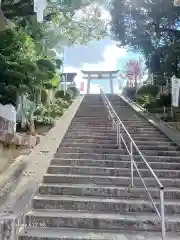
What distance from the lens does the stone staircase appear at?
4.85 m

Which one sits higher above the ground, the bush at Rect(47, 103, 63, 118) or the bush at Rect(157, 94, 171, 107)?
the bush at Rect(157, 94, 171, 107)

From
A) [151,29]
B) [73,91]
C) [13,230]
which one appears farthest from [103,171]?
[73,91]

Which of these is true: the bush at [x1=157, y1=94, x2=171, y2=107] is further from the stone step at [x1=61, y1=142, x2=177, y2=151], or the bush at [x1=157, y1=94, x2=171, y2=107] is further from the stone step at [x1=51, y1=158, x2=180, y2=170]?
the stone step at [x1=51, y1=158, x2=180, y2=170]

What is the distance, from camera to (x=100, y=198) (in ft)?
18.8

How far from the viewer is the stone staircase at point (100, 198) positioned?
485 cm

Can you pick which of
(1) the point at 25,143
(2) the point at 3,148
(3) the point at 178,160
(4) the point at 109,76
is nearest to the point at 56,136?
(1) the point at 25,143

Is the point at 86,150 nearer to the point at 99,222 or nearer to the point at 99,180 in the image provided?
the point at 99,180

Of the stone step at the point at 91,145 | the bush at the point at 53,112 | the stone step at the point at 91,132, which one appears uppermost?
the bush at the point at 53,112

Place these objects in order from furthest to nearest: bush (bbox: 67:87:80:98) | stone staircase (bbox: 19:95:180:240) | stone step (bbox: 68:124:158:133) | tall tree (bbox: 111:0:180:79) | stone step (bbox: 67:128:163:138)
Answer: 1. bush (bbox: 67:87:80:98)
2. tall tree (bbox: 111:0:180:79)
3. stone step (bbox: 68:124:158:133)
4. stone step (bbox: 67:128:163:138)
5. stone staircase (bbox: 19:95:180:240)

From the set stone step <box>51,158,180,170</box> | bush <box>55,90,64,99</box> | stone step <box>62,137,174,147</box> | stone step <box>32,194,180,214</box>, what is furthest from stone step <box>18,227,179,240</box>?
bush <box>55,90,64,99</box>

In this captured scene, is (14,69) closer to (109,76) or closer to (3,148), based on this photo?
(3,148)

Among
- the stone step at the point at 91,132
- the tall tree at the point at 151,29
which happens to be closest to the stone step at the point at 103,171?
the stone step at the point at 91,132

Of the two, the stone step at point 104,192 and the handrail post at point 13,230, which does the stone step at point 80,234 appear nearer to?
the handrail post at point 13,230

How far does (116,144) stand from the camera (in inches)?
358
